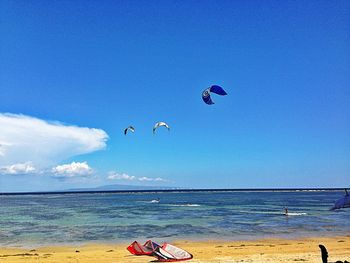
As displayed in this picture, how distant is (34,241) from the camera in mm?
23578

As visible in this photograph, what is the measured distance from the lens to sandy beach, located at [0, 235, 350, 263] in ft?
52.8

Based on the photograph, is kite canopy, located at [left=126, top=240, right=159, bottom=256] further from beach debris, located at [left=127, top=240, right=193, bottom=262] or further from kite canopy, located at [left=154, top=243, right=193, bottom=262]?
kite canopy, located at [left=154, top=243, right=193, bottom=262]

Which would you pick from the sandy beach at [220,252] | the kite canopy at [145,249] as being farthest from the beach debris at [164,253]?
the sandy beach at [220,252]

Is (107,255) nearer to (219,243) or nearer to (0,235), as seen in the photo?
(219,243)

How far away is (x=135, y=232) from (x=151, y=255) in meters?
11.0

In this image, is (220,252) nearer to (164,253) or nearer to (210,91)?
(164,253)

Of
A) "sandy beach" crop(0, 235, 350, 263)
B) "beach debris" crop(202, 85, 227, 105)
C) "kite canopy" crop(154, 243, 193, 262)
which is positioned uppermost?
"beach debris" crop(202, 85, 227, 105)

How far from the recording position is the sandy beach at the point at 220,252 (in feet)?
52.8

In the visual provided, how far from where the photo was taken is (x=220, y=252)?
18047 millimetres

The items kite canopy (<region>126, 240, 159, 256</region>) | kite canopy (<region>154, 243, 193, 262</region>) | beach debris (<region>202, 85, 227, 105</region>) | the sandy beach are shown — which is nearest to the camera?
kite canopy (<region>154, 243, 193, 262</region>)

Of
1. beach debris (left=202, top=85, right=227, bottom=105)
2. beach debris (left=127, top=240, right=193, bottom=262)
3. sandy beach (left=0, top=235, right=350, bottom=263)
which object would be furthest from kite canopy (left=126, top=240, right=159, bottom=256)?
beach debris (left=202, top=85, right=227, bottom=105)

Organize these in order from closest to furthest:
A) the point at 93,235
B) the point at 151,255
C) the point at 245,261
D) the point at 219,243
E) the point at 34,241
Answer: the point at 245,261
the point at 151,255
the point at 219,243
the point at 34,241
the point at 93,235

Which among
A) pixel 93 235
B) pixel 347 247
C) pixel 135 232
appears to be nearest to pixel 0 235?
pixel 93 235

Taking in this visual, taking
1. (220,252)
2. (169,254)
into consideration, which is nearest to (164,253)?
(169,254)
